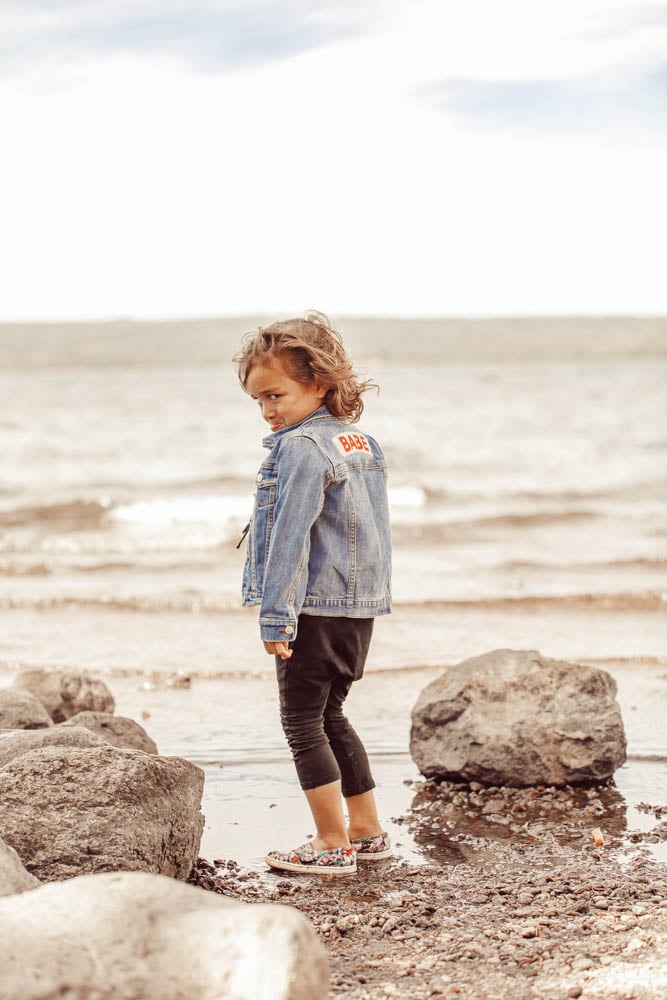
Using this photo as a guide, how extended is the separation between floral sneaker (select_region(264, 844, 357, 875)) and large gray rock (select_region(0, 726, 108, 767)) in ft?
2.46

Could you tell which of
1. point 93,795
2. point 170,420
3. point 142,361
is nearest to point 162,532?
point 93,795

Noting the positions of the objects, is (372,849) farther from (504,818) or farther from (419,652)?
(419,652)

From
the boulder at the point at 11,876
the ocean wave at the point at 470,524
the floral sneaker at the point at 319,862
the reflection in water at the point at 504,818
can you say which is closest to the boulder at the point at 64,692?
the reflection in water at the point at 504,818

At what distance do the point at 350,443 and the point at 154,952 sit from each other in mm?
2150

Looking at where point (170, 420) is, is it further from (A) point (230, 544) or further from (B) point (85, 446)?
(A) point (230, 544)

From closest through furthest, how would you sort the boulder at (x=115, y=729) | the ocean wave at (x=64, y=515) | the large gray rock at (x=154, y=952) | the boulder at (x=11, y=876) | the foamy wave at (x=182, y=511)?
the large gray rock at (x=154, y=952) → the boulder at (x=11, y=876) → the boulder at (x=115, y=729) → the ocean wave at (x=64, y=515) → the foamy wave at (x=182, y=511)

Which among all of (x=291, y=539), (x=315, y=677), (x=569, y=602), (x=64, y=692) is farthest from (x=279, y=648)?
(x=569, y=602)

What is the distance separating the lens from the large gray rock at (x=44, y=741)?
159 inches

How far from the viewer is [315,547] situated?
400 cm

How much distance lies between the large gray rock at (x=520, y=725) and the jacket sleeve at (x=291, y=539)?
54.6 inches

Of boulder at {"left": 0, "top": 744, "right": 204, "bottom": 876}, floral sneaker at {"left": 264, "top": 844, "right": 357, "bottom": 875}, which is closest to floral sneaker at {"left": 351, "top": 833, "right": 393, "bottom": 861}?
floral sneaker at {"left": 264, "top": 844, "right": 357, "bottom": 875}

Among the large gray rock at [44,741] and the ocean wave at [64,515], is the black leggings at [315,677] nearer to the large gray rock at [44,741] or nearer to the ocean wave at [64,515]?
the large gray rock at [44,741]

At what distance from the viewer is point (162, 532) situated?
17.4m

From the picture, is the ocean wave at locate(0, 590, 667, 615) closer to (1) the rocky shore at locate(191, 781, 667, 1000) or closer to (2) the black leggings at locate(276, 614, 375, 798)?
(1) the rocky shore at locate(191, 781, 667, 1000)
